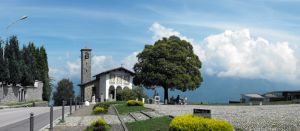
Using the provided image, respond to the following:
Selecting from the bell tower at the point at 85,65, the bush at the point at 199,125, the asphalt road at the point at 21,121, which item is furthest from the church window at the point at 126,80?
the bush at the point at 199,125

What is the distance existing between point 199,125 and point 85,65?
4105 inches

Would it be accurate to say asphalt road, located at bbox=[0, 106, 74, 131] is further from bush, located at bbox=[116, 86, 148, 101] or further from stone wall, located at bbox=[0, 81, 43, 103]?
bush, located at bbox=[116, 86, 148, 101]

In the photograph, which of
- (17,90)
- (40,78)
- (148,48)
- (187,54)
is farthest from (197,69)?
(40,78)

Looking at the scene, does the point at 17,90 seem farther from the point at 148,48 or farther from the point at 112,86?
the point at 112,86

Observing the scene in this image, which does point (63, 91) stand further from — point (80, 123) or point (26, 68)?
point (80, 123)

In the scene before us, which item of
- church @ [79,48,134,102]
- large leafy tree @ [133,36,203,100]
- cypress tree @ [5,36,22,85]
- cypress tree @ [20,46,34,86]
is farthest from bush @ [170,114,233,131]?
church @ [79,48,134,102]

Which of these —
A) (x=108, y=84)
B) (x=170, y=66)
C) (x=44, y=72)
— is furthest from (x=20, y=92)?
(x=108, y=84)

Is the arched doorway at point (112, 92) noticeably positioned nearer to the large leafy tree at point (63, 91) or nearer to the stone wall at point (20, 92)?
the large leafy tree at point (63, 91)

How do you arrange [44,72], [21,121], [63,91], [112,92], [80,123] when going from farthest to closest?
[112,92]
[63,91]
[44,72]
[21,121]
[80,123]

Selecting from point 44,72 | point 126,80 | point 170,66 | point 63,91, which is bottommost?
point 63,91

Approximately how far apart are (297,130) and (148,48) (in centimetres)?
5934

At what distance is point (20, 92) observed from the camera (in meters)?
78.4

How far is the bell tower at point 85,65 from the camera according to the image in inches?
4599

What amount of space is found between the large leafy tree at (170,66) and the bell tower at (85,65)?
42.5 metres
